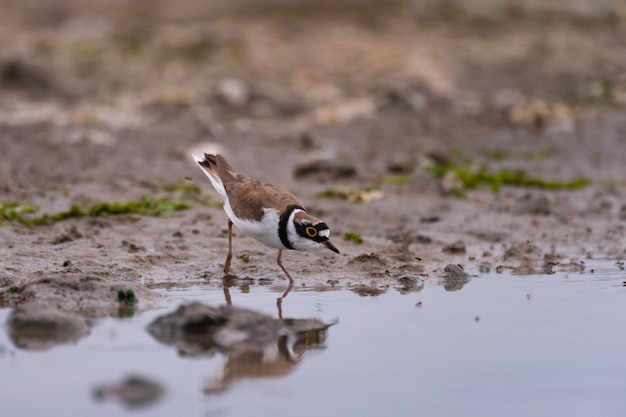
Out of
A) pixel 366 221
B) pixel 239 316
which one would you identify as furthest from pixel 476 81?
pixel 239 316

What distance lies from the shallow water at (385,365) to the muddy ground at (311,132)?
1.00 m

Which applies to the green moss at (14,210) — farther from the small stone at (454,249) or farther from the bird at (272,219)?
the small stone at (454,249)

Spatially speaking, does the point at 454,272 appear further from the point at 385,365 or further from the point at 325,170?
the point at 325,170

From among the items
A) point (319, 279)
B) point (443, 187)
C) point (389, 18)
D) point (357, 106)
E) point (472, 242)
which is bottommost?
point (319, 279)

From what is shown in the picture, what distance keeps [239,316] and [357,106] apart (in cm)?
1104

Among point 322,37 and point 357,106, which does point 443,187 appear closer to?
point 357,106

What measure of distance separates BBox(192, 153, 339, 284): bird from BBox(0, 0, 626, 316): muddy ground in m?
0.49

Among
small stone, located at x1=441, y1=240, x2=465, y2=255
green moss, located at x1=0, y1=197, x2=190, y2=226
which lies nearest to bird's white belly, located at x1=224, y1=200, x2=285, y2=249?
small stone, located at x1=441, y1=240, x2=465, y2=255

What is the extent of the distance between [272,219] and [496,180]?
593 cm

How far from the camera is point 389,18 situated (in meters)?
23.8

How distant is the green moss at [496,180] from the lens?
564 inches

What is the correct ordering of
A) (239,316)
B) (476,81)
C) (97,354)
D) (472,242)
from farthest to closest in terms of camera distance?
(476,81)
(472,242)
(239,316)
(97,354)

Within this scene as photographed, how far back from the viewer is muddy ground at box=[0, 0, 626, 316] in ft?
34.5

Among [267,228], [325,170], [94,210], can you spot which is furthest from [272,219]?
[325,170]
